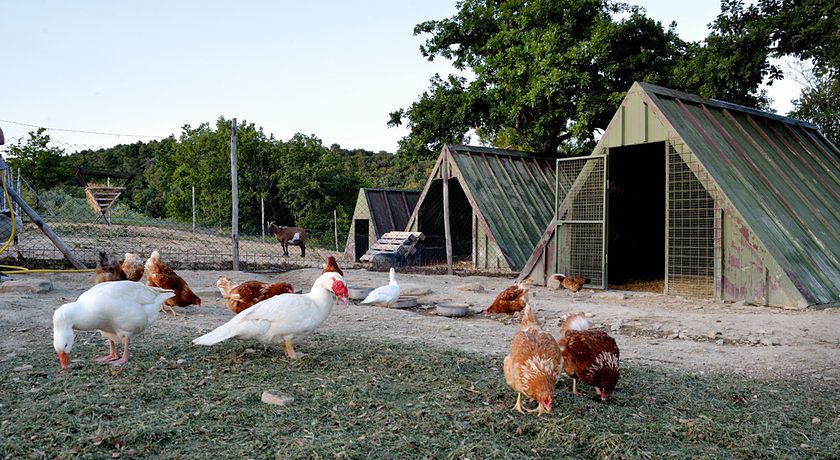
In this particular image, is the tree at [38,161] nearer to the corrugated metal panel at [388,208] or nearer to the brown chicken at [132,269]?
the corrugated metal panel at [388,208]

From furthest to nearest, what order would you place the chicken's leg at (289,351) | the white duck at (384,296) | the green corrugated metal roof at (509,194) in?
the green corrugated metal roof at (509,194) → the white duck at (384,296) → the chicken's leg at (289,351)

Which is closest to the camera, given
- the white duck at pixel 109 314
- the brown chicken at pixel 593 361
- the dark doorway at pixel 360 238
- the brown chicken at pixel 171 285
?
the brown chicken at pixel 593 361

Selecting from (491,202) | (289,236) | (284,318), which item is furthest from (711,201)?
(289,236)

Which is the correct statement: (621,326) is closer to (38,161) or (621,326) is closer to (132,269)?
(132,269)

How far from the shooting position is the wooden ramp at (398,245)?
16.5 metres

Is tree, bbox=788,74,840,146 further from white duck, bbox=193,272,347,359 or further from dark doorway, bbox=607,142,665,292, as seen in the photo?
white duck, bbox=193,272,347,359

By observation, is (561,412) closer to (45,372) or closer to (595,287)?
(45,372)

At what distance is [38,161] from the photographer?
25438 mm

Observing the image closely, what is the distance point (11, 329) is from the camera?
6324 millimetres

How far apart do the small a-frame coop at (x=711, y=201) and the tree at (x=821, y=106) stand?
50.8 feet

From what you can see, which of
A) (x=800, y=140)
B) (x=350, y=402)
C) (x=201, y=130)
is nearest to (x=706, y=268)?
(x=800, y=140)

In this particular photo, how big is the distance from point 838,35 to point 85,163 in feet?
156

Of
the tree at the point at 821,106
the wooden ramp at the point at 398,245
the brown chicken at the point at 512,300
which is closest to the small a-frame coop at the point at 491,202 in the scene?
the wooden ramp at the point at 398,245

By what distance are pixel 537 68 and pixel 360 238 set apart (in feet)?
27.7
